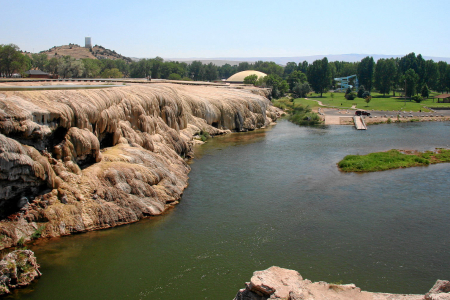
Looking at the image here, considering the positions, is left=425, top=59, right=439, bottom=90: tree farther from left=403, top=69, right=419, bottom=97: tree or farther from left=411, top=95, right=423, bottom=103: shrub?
left=411, top=95, right=423, bottom=103: shrub

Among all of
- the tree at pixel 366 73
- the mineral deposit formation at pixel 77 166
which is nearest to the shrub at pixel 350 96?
the tree at pixel 366 73

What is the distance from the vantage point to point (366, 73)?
470ft

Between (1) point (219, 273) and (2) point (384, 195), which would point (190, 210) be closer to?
(1) point (219, 273)

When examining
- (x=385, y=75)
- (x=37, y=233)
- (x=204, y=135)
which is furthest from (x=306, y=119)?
(x=37, y=233)

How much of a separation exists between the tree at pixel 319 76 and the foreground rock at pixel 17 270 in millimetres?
133822

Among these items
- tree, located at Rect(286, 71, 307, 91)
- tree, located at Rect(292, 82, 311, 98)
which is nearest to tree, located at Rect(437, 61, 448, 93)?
tree, located at Rect(292, 82, 311, 98)

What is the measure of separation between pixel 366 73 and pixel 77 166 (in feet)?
435

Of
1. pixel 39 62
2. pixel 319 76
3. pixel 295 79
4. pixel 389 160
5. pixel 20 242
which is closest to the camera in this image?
pixel 20 242

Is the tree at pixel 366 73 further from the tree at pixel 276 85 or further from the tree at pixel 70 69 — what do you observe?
the tree at pixel 70 69

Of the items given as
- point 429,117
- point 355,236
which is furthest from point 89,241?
point 429,117

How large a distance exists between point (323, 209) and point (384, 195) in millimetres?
7063

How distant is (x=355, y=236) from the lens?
2633 centimetres

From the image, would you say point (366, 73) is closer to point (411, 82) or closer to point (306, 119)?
point (411, 82)

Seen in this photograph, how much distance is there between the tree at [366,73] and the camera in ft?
463
